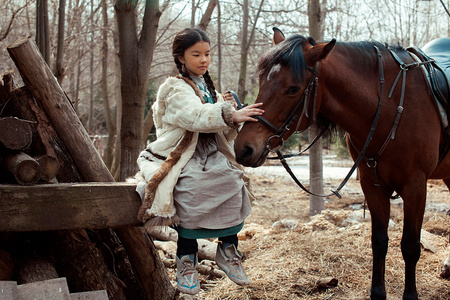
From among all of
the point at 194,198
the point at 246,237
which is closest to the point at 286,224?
the point at 246,237

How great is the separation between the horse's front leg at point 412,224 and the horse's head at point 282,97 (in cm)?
97

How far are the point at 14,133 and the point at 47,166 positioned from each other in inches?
10.5

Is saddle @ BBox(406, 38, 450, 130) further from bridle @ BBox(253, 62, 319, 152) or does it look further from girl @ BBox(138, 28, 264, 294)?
girl @ BBox(138, 28, 264, 294)

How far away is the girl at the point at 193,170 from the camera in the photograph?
2318 millimetres

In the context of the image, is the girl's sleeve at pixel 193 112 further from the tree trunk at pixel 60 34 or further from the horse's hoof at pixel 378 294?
the tree trunk at pixel 60 34

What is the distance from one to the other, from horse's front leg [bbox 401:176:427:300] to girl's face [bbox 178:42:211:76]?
5.51 feet

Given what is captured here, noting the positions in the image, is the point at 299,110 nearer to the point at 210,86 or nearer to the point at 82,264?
the point at 210,86

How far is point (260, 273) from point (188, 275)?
1.48 metres

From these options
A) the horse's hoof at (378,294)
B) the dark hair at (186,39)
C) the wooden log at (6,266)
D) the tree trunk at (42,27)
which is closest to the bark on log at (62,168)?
the wooden log at (6,266)

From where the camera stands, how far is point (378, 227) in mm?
3205

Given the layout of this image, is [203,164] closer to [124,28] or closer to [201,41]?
[201,41]

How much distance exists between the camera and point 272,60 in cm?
246

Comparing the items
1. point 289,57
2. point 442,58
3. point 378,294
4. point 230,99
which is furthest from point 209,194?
point 442,58

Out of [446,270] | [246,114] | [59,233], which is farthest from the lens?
[446,270]
